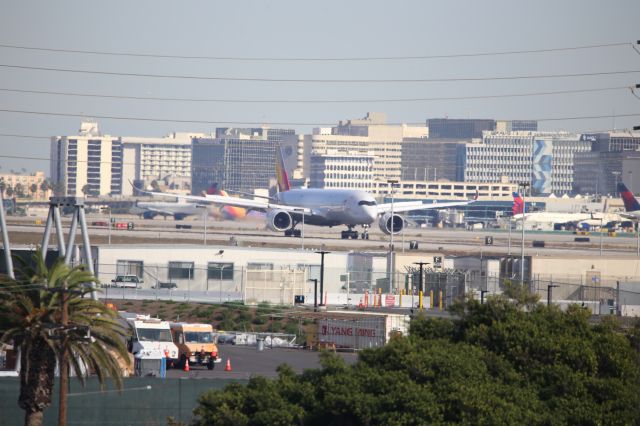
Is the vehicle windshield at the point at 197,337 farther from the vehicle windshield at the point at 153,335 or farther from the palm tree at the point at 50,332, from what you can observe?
the palm tree at the point at 50,332

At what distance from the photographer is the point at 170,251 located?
85.2 m

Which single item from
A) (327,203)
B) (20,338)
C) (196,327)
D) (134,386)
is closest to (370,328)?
(196,327)

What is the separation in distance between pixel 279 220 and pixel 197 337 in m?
79.9

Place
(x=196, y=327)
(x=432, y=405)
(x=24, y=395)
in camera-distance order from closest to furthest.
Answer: (x=432, y=405)
(x=24, y=395)
(x=196, y=327)

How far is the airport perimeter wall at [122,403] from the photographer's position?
3722 cm

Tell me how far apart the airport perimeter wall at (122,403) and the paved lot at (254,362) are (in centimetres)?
771

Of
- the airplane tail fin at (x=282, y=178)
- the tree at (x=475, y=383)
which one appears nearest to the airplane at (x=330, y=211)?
the airplane tail fin at (x=282, y=178)

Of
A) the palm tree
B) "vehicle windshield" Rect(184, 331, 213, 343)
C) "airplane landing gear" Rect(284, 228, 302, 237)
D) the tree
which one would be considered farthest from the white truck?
"airplane landing gear" Rect(284, 228, 302, 237)

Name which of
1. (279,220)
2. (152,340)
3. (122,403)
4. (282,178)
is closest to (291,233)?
(279,220)

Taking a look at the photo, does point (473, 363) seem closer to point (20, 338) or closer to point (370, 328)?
point (20, 338)

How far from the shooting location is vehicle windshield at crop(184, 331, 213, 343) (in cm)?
5212

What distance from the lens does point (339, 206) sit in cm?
13675

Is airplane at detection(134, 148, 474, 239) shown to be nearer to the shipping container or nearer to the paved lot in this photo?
the shipping container

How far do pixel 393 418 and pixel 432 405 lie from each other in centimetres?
104
